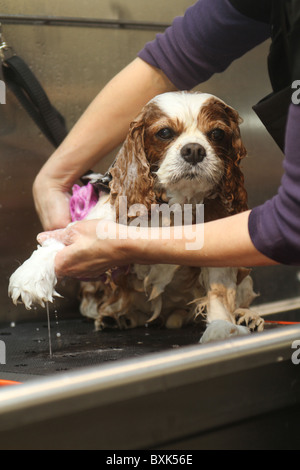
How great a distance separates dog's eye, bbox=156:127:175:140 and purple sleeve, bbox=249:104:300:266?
0.19 m

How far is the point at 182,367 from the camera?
64 centimetres

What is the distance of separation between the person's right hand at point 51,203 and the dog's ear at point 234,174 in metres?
0.31

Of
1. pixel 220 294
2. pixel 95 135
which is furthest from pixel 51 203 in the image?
pixel 220 294

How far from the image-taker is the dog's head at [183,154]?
91cm

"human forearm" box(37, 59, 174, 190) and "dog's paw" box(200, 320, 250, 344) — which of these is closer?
"dog's paw" box(200, 320, 250, 344)

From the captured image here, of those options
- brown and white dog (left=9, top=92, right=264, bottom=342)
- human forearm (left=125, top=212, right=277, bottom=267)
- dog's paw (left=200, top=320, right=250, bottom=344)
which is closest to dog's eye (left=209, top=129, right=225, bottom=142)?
brown and white dog (left=9, top=92, right=264, bottom=342)

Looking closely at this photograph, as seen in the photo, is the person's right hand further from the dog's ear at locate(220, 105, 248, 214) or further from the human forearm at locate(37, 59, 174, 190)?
the dog's ear at locate(220, 105, 248, 214)

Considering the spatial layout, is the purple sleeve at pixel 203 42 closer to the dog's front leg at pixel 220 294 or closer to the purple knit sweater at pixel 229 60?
the purple knit sweater at pixel 229 60

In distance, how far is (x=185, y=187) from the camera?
0.93 m

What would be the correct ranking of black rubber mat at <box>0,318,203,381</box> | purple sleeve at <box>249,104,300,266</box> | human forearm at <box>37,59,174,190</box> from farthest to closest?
human forearm at <box>37,59,174,190</box> → black rubber mat at <box>0,318,203,381</box> → purple sleeve at <box>249,104,300,266</box>

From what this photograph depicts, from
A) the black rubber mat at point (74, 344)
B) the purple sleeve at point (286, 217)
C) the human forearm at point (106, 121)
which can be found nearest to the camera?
the purple sleeve at point (286, 217)

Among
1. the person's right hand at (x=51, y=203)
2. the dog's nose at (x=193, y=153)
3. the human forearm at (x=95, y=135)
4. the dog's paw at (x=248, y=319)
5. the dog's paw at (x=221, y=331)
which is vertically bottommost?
the dog's paw at (x=221, y=331)

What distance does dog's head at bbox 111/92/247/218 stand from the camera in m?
0.91

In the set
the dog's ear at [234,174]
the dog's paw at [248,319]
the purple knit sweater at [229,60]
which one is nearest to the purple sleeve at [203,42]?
the purple knit sweater at [229,60]
